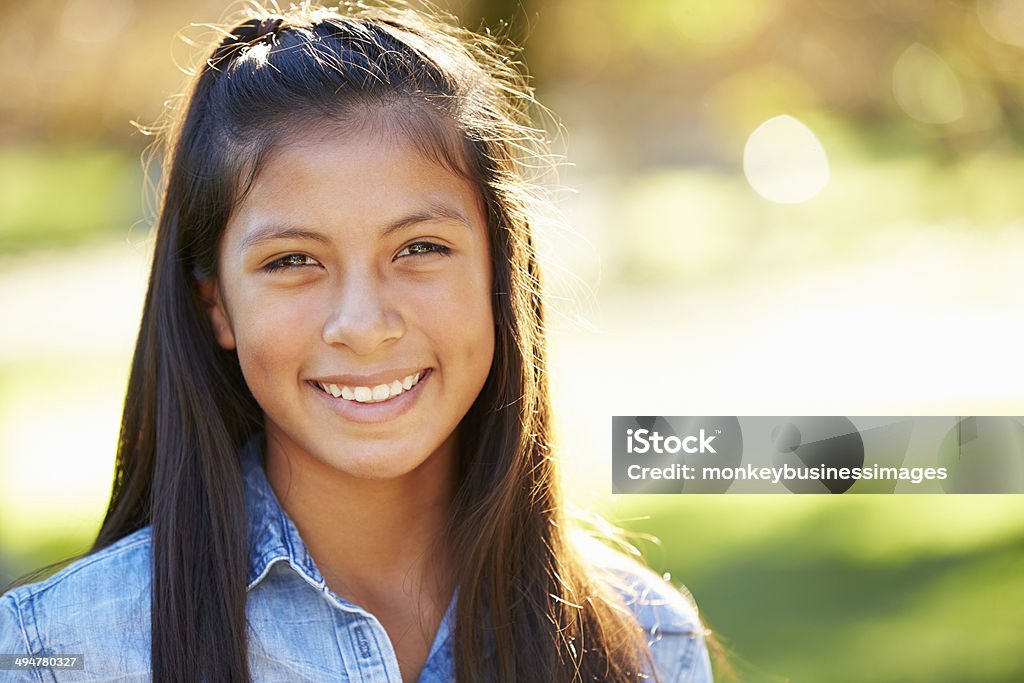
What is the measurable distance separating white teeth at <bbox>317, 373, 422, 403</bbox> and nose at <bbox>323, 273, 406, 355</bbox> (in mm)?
71

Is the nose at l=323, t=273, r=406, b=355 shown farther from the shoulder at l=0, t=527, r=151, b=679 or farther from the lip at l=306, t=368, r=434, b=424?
the shoulder at l=0, t=527, r=151, b=679

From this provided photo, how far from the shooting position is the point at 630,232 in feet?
16.6

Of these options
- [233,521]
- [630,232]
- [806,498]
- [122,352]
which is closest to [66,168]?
[122,352]

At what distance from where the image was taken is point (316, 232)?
1.40 meters

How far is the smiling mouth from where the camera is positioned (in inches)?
57.9

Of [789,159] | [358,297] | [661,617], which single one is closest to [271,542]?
[358,297]

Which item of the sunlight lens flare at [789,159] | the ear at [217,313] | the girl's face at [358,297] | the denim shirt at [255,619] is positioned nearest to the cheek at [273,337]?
the girl's face at [358,297]

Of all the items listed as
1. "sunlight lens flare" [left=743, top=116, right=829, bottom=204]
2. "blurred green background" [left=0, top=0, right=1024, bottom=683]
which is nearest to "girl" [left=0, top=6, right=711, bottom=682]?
"blurred green background" [left=0, top=0, right=1024, bottom=683]

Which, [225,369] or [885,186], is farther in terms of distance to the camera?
[885,186]

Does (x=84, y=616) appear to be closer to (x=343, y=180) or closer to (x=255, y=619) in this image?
(x=255, y=619)

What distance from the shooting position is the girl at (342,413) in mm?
1417

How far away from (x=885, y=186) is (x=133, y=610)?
3.48m

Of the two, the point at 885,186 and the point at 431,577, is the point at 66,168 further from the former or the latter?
the point at 431,577

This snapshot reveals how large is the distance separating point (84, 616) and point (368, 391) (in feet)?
1.46
